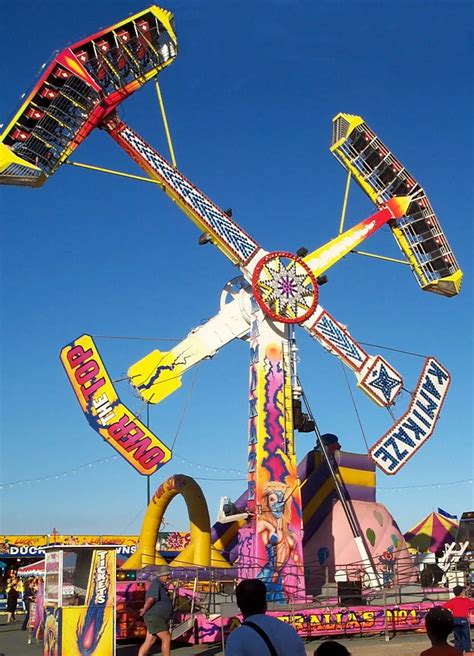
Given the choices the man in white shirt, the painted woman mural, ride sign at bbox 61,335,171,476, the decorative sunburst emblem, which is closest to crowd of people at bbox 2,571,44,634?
ride sign at bbox 61,335,171,476

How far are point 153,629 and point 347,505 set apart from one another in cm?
1246

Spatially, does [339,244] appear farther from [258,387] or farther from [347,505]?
[347,505]

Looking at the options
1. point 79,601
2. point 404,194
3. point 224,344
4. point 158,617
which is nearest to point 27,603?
point 224,344

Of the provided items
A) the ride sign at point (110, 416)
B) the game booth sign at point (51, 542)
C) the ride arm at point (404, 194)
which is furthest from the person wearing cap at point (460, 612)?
the game booth sign at point (51, 542)

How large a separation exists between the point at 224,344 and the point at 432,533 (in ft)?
59.5

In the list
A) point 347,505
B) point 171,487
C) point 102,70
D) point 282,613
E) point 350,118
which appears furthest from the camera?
point 350,118

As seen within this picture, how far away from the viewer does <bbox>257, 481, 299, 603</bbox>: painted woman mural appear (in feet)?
60.1

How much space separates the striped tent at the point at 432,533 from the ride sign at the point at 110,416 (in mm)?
18999

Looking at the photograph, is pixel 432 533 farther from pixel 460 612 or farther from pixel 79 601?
pixel 79 601

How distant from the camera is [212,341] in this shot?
64.5 ft

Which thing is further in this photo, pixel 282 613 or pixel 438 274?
pixel 438 274

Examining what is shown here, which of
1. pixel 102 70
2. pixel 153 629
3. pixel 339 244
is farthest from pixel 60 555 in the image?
pixel 339 244

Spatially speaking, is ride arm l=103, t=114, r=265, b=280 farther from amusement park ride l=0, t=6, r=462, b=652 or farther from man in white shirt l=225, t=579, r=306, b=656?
man in white shirt l=225, t=579, r=306, b=656

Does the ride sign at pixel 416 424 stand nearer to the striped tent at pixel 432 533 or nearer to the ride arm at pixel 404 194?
the ride arm at pixel 404 194
